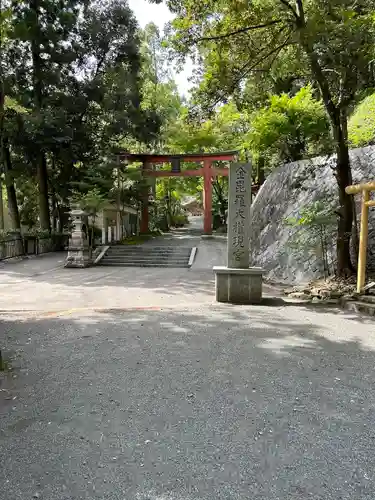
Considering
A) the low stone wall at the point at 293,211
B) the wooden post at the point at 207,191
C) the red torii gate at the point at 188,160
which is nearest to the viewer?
the low stone wall at the point at 293,211

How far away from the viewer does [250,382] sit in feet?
9.43

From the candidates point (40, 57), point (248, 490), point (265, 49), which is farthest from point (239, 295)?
point (40, 57)

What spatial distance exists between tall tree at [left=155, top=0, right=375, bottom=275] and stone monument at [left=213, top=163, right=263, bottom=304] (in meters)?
1.94

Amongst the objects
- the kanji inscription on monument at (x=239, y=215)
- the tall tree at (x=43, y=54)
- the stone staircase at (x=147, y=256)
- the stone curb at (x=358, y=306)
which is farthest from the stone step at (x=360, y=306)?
the tall tree at (x=43, y=54)

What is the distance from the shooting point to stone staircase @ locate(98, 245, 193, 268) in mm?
14234

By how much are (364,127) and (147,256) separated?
907cm

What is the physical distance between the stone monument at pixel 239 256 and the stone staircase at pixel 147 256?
6.98 meters

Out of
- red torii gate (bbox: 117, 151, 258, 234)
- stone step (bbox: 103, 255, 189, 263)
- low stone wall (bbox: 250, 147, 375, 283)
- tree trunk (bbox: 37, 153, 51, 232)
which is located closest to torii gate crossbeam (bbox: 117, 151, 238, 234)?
red torii gate (bbox: 117, 151, 258, 234)

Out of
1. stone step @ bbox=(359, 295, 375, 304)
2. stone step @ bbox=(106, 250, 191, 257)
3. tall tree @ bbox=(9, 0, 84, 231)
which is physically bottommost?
stone step @ bbox=(106, 250, 191, 257)

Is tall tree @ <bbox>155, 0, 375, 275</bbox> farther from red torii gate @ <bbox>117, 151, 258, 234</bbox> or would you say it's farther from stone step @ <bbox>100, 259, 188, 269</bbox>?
red torii gate @ <bbox>117, 151, 258, 234</bbox>

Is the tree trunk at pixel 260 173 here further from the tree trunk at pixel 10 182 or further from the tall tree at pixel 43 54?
the tree trunk at pixel 10 182

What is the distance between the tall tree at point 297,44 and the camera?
257 inches

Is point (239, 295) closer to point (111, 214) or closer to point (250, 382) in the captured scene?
point (250, 382)

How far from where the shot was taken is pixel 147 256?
15180 millimetres
